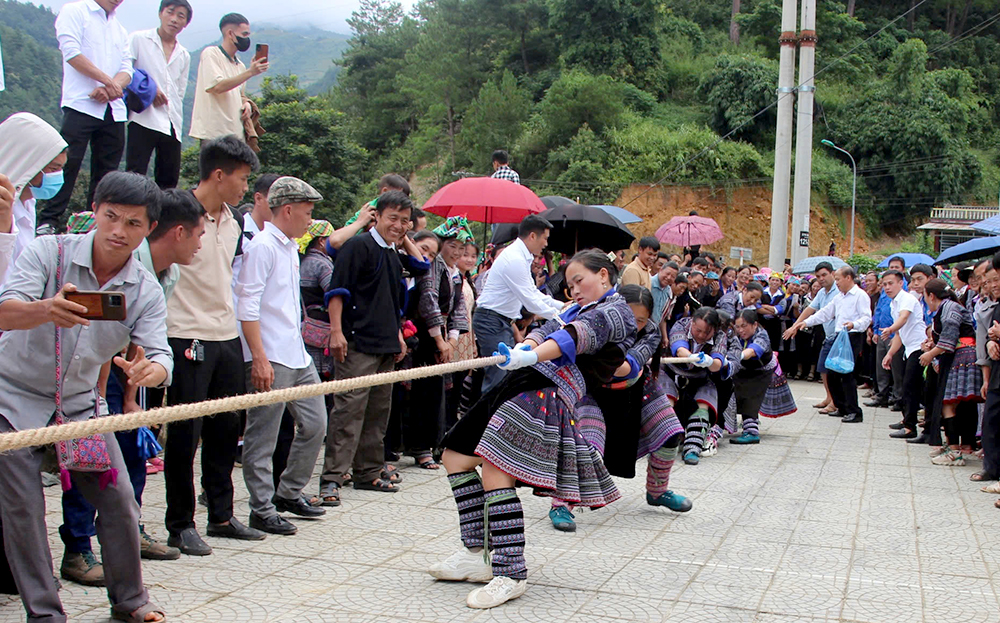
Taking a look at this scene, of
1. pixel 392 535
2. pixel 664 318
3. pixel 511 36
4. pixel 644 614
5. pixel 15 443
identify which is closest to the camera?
pixel 15 443

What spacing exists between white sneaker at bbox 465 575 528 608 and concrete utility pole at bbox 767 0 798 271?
73.8 feet

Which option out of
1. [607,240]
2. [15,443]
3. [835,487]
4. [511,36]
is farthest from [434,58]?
[15,443]

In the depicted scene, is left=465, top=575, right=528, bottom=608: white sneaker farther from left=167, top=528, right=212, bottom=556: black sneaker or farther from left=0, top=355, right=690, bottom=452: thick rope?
left=167, top=528, right=212, bottom=556: black sneaker

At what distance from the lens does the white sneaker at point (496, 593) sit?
382 cm

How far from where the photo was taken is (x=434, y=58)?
5362 cm

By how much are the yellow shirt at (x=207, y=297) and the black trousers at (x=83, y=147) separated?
83.6 inches

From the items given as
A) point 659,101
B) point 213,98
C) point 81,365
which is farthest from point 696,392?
point 659,101

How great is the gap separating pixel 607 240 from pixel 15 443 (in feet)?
28.3

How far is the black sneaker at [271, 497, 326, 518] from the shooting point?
17.2ft

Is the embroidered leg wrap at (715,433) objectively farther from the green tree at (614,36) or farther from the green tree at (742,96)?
the green tree at (614,36)

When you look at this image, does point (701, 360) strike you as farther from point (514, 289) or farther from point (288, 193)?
point (288, 193)

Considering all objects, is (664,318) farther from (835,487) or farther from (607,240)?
(835,487)

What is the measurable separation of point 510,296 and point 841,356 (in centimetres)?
605

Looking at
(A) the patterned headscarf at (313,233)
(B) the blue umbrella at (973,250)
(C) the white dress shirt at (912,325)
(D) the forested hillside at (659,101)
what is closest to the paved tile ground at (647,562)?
(A) the patterned headscarf at (313,233)
